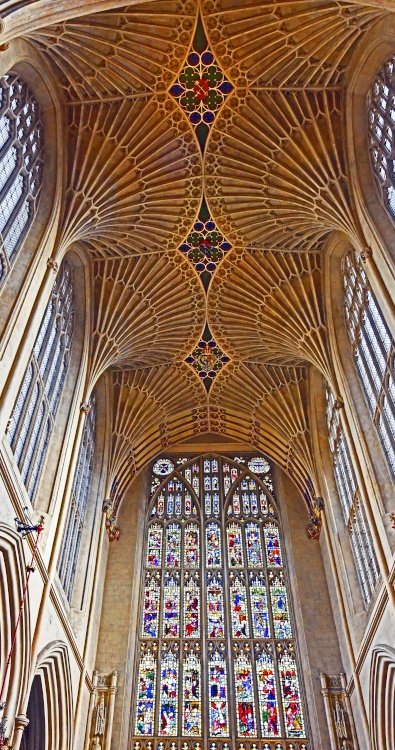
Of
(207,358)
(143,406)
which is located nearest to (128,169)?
(207,358)

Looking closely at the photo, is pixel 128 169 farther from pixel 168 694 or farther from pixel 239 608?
pixel 168 694

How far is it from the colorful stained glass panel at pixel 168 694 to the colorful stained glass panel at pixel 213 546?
10.3ft

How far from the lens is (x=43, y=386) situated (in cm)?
1517

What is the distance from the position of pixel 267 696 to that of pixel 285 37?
54.3ft

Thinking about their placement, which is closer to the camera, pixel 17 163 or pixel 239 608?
pixel 17 163

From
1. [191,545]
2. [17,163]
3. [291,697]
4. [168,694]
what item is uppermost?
[17,163]

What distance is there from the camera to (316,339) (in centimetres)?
1880

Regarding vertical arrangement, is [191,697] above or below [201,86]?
below

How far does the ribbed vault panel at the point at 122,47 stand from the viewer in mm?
14234

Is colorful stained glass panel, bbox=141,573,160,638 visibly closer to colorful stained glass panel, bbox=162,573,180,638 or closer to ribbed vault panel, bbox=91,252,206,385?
colorful stained glass panel, bbox=162,573,180,638

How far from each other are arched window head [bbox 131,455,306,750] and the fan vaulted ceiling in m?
2.07

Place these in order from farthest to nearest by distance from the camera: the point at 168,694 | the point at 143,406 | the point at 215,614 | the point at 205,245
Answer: the point at 143,406 → the point at 215,614 → the point at 205,245 → the point at 168,694

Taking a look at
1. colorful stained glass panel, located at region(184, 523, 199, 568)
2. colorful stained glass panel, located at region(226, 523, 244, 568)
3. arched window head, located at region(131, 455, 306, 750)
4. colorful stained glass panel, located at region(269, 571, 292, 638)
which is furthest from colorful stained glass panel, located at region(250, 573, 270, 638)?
colorful stained glass panel, located at region(184, 523, 199, 568)

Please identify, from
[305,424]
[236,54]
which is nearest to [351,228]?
[236,54]
